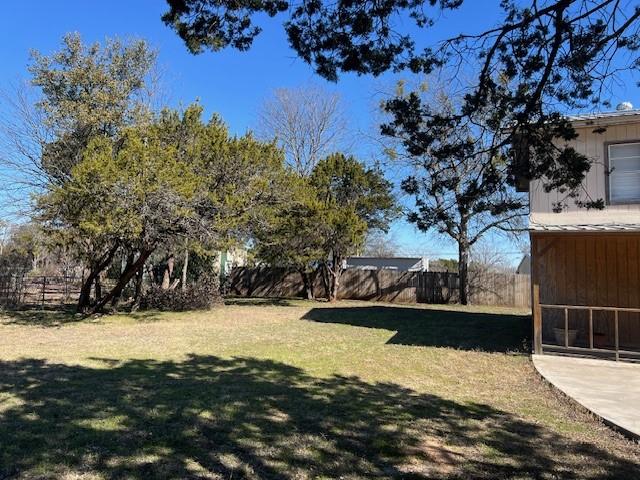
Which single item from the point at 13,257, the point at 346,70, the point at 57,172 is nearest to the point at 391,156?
the point at 57,172

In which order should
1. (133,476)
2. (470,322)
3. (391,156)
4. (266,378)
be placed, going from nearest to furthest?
1. (133,476)
2. (266,378)
3. (470,322)
4. (391,156)

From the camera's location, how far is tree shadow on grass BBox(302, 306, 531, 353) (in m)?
10.6

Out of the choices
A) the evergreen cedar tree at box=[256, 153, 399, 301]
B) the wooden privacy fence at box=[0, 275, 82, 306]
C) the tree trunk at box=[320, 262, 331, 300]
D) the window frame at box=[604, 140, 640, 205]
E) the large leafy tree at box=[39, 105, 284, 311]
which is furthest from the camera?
the tree trunk at box=[320, 262, 331, 300]

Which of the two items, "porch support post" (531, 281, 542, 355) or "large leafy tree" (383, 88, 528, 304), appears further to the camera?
"porch support post" (531, 281, 542, 355)

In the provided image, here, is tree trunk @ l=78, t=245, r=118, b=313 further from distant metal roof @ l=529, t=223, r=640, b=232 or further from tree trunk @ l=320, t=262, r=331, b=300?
distant metal roof @ l=529, t=223, r=640, b=232

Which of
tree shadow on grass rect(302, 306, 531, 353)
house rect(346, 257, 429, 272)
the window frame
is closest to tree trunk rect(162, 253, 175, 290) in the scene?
tree shadow on grass rect(302, 306, 531, 353)

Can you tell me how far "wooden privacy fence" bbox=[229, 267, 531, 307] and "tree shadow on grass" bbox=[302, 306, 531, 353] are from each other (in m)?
5.15

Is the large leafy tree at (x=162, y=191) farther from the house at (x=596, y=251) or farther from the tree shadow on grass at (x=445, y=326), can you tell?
the house at (x=596, y=251)

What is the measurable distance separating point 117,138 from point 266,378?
11.1 m

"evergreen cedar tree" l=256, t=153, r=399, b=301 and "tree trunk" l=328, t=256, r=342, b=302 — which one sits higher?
"evergreen cedar tree" l=256, t=153, r=399, b=301

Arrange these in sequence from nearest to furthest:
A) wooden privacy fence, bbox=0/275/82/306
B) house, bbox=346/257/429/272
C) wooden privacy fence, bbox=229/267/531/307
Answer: wooden privacy fence, bbox=0/275/82/306, wooden privacy fence, bbox=229/267/531/307, house, bbox=346/257/429/272

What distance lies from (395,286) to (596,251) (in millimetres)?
13550

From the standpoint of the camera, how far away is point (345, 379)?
23.4 feet

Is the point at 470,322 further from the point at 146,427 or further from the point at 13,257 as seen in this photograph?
the point at 13,257
